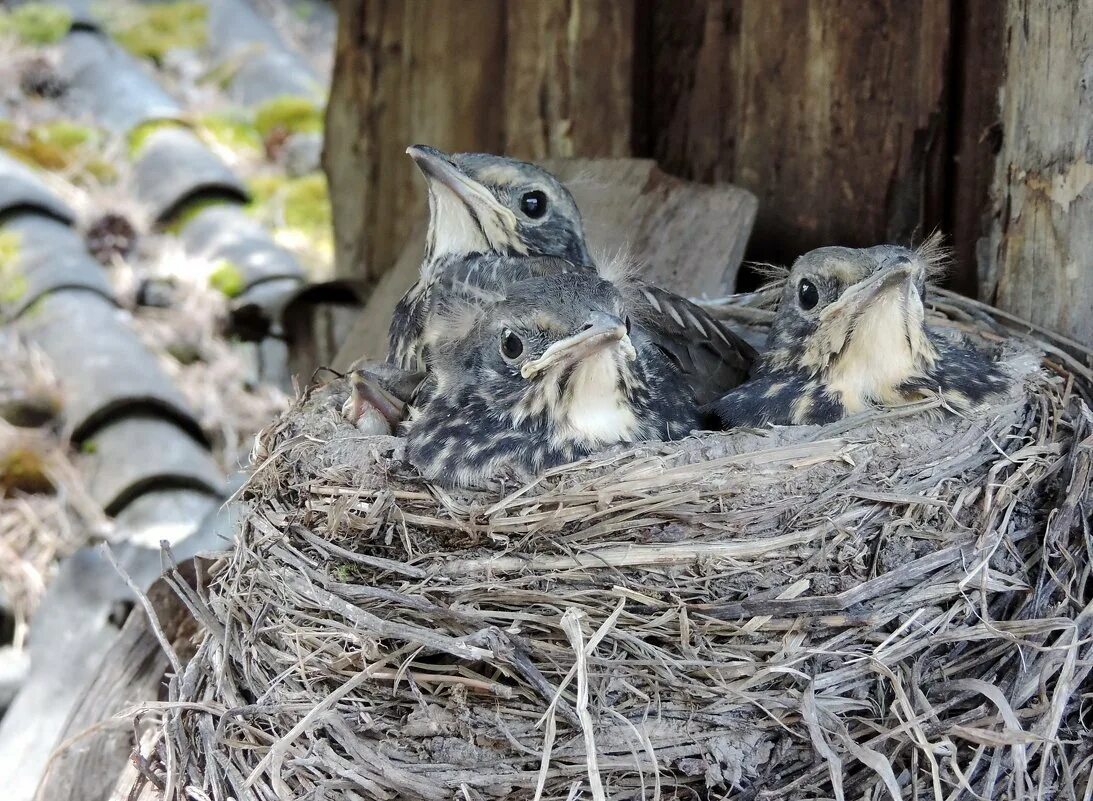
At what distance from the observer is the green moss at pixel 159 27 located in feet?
26.8

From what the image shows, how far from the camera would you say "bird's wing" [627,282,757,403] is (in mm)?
2441

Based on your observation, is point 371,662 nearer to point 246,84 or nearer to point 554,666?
point 554,666

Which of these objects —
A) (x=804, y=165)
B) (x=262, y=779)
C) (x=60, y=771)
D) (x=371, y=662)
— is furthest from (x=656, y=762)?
(x=804, y=165)

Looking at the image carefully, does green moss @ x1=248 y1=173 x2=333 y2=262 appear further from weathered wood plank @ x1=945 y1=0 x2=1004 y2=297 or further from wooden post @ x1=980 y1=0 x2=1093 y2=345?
wooden post @ x1=980 y1=0 x2=1093 y2=345

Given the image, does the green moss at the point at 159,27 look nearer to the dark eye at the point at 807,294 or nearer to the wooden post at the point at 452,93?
the wooden post at the point at 452,93

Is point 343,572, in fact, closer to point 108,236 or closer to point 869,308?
point 869,308

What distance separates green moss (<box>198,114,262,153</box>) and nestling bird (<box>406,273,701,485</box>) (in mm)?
Answer: 5254

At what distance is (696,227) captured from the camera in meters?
2.83

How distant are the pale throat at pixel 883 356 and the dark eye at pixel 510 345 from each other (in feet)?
1.79

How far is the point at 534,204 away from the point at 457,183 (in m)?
0.19

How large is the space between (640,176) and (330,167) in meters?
1.27

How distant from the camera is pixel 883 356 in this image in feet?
6.64

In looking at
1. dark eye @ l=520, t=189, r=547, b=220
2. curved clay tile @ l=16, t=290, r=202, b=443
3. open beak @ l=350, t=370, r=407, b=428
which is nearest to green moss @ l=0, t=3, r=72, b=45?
curved clay tile @ l=16, t=290, r=202, b=443

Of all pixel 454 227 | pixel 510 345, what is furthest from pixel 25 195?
pixel 510 345
